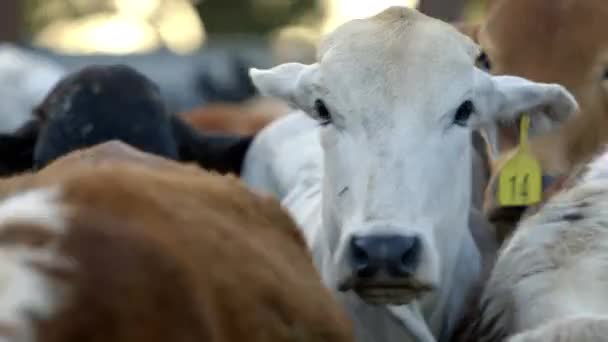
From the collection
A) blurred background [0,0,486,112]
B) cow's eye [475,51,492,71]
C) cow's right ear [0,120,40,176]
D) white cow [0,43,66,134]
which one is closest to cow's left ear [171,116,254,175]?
cow's right ear [0,120,40,176]

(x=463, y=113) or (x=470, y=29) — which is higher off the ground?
(x=463, y=113)

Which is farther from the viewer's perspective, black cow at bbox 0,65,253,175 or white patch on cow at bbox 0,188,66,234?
black cow at bbox 0,65,253,175

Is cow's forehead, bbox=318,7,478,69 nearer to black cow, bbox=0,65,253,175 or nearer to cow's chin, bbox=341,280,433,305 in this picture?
cow's chin, bbox=341,280,433,305

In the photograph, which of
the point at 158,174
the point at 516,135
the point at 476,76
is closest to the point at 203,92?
the point at 516,135

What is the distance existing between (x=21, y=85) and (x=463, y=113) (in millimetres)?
4168

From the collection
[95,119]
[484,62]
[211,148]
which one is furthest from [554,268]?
[211,148]

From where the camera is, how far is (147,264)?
223cm

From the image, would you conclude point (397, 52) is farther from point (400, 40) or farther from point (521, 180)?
point (521, 180)

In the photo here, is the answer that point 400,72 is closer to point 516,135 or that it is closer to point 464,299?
point 464,299

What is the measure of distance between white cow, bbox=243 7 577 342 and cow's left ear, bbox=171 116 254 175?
1.36 metres

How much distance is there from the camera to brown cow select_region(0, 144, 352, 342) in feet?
6.91

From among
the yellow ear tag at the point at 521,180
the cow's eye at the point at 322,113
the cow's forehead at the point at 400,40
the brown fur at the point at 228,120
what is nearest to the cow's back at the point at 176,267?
the cow's eye at the point at 322,113

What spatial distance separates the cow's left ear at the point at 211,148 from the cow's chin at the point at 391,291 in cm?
188

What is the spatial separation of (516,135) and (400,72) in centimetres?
94
